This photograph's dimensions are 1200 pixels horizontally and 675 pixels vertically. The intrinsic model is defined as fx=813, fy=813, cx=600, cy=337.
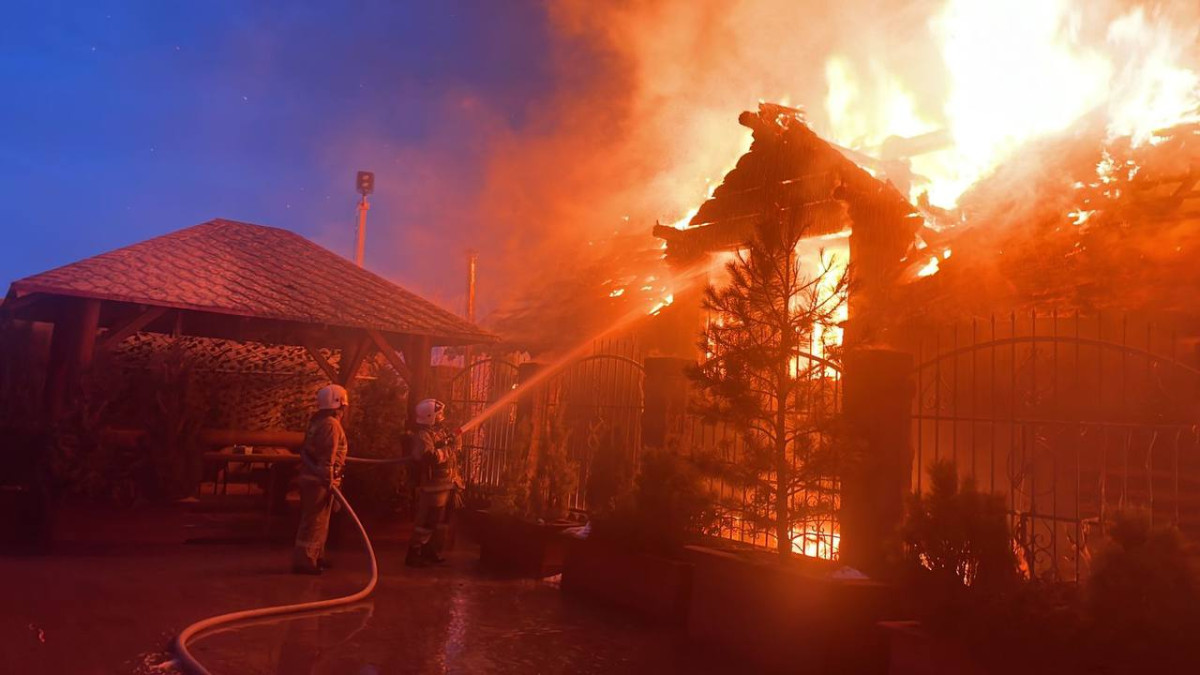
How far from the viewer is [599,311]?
20.3 meters

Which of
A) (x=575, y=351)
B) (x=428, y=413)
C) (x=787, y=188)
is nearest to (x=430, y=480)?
(x=428, y=413)

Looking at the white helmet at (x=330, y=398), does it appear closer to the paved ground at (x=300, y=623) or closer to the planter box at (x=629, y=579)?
the paved ground at (x=300, y=623)

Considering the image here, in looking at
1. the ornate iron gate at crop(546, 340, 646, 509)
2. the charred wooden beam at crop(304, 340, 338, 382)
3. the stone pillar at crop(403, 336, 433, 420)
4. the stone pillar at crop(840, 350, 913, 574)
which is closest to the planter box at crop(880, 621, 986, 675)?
the stone pillar at crop(840, 350, 913, 574)

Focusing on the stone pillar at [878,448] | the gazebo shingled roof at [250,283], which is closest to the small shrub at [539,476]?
the gazebo shingled roof at [250,283]

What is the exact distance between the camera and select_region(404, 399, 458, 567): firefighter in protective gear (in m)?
10.3

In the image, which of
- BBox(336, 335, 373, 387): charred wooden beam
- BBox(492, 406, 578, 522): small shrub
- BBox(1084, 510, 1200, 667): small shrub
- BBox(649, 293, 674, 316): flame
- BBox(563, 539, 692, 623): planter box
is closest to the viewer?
BBox(1084, 510, 1200, 667): small shrub

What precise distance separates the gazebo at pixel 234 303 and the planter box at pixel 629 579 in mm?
5366

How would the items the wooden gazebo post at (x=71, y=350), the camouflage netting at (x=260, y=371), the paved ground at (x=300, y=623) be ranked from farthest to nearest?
the camouflage netting at (x=260, y=371) < the wooden gazebo post at (x=71, y=350) < the paved ground at (x=300, y=623)

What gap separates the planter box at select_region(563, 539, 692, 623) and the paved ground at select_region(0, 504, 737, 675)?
0.21m

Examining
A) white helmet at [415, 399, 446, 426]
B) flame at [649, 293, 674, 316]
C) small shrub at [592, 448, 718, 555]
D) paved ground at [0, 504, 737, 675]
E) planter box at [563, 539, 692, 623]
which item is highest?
flame at [649, 293, 674, 316]

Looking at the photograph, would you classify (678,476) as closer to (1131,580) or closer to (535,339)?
(1131,580)

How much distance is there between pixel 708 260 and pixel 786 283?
8.38 metres

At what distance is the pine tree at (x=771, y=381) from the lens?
23.0ft

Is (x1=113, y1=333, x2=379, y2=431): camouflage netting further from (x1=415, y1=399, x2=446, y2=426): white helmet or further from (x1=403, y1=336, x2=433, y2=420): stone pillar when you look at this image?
(x1=415, y1=399, x2=446, y2=426): white helmet
